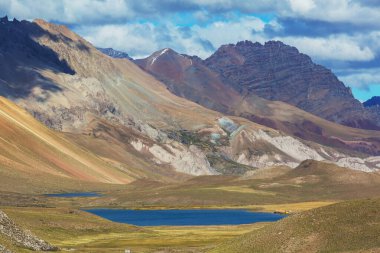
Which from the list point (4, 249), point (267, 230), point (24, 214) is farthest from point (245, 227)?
point (4, 249)

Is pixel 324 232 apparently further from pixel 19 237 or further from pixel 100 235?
pixel 100 235

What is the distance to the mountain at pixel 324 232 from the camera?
91688mm

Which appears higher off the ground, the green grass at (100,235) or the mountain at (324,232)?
the mountain at (324,232)

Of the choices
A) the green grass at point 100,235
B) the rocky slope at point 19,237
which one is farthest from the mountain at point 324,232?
the rocky slope at point 19,237

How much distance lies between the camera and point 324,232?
94750 mm

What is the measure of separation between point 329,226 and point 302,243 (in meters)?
4.62

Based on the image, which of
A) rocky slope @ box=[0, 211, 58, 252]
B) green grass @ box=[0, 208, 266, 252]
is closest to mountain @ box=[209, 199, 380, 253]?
green grass @ box=[0, 208, 266, 252]

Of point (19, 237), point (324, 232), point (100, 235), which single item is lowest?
point (100, 235)

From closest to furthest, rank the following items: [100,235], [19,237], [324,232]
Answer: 1. [324,232]
2. [19,237]
3. [100,235]

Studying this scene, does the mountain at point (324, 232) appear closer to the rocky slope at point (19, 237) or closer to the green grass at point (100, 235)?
the green grass at point (100, 235)

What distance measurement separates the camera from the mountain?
91688 millimetres

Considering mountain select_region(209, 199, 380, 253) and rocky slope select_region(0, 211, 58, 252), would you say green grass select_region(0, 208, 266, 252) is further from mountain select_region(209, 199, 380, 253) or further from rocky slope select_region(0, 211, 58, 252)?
rocky slope select_region(0, 211, 58, 252)

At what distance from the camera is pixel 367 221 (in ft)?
314

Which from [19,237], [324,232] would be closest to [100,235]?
[19,237]
